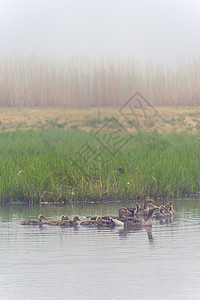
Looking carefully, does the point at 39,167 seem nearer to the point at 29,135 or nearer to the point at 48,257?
the point at 48,257

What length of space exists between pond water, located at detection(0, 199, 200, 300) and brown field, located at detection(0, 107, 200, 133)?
77.3 feet

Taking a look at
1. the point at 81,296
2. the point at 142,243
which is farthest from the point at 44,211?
the point at 81,296

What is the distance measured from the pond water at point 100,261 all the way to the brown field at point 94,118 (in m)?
23.5

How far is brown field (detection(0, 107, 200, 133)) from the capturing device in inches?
1452

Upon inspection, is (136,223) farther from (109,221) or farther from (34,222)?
(34,222)

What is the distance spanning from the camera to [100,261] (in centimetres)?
966

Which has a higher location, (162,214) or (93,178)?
(93,178)

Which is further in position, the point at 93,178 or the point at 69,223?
the point at 93,178

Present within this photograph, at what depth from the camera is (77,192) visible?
15172 millimetres

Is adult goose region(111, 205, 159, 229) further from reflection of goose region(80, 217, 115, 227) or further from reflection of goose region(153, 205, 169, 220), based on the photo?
reflection of goose region(153, 205, 169, 220)

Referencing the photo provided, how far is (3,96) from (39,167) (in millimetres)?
25174

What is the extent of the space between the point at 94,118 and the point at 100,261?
28.7 metres

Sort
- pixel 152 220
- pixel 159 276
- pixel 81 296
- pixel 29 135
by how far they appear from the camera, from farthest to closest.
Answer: pixel 29 135 < pixel 152 220 < pixel 159 276 < pixel 81 296

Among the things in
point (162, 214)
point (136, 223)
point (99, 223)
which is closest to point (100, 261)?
point (99, 223)
